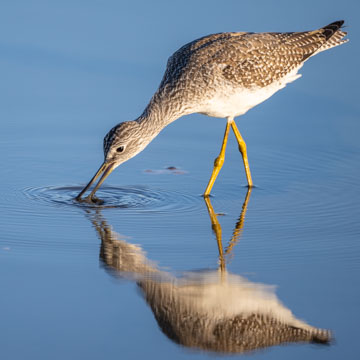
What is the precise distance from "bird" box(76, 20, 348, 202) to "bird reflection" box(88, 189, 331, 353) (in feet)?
7.93

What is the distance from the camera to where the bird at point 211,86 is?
11039 millimetres

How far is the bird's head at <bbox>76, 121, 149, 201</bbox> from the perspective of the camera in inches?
424

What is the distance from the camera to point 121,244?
30.0 feet

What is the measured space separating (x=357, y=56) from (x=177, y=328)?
30.9ft

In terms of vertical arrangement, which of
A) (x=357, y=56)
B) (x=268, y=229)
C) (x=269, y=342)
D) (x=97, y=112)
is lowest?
(x=269, y=342)

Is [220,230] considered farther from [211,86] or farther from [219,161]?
[211,86]

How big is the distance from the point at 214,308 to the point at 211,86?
174 inches

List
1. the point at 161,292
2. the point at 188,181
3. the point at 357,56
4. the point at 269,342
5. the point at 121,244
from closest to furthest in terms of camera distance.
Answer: the point at 269,342
the point at 161,292
the point at 121,244
the point at 188,181
the point at 357,56

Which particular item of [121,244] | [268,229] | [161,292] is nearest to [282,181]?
[268,229]

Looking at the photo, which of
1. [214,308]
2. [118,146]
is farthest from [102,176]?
[214,308]

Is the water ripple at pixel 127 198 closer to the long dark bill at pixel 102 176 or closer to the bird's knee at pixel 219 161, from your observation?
the long dark bill at pixel 102 176

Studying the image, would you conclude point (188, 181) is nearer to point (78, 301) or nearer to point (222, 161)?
point (222, 161)

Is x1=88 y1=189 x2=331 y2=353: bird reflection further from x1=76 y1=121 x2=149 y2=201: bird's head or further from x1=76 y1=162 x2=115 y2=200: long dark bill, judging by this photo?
x1=76 y1=121 x2=149 y2=201: bird's head

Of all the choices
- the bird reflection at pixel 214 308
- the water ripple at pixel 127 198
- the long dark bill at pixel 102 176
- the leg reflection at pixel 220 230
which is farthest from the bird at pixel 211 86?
the bird reflection at pixel 214 308
